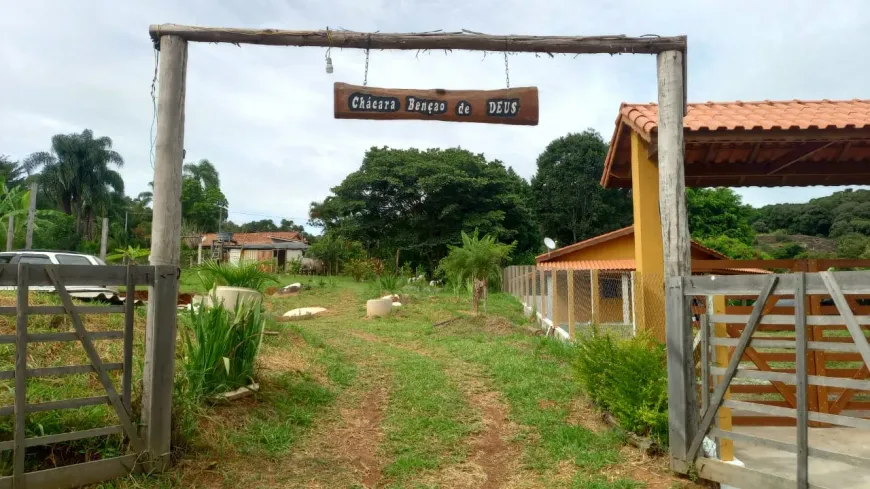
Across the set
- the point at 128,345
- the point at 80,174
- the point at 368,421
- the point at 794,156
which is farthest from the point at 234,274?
the point at 80,174

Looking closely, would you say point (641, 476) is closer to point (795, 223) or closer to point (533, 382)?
point (533, 382)

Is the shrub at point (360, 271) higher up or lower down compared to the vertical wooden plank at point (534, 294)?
higher up

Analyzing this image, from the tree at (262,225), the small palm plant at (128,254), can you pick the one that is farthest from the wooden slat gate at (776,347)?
the tree at (262,225)

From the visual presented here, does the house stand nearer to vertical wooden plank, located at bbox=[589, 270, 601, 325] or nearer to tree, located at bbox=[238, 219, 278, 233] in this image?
vertical wooden plank, located at bbox=[589, 270, 601, 325]

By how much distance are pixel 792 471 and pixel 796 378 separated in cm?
123

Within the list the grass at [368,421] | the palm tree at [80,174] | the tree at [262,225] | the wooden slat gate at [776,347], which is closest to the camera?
the wooden slat gate at [776,347]

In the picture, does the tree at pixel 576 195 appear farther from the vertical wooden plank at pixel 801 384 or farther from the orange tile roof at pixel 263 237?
the vertical wooden plank at pixel 801 384

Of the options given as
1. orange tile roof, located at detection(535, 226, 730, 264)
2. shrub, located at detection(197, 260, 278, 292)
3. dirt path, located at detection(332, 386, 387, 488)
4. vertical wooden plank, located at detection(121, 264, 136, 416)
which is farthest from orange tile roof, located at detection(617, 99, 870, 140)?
orange tile roof, located at detection(535, 226, 730, 264)

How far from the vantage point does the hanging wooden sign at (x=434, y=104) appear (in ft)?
17.1

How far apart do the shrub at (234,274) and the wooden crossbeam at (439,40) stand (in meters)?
4.80

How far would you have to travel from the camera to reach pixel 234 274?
360 inches

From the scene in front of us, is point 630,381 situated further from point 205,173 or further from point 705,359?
point 205,173

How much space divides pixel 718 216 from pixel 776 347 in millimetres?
37777

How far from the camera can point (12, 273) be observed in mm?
3707
